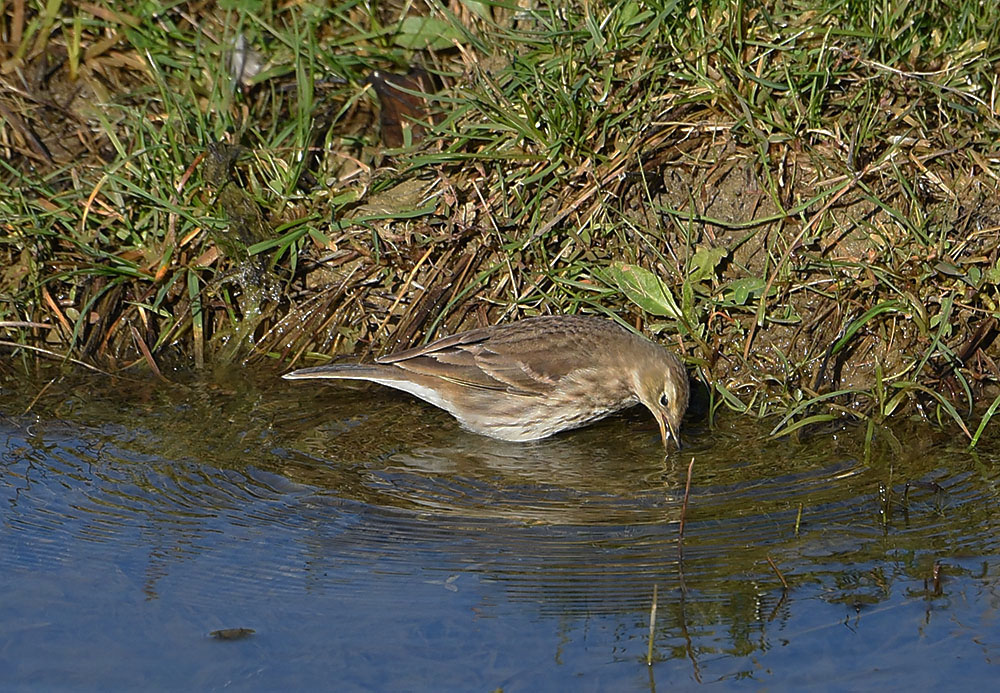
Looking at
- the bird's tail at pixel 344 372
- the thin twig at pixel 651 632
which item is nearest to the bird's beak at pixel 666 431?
the bird's tail at pixel 344 372

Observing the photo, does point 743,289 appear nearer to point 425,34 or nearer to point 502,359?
point 502,359

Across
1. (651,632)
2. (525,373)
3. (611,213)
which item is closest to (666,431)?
(525,373)

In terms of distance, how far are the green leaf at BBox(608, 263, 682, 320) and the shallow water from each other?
62 cm

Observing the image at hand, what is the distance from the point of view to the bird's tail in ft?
20.7

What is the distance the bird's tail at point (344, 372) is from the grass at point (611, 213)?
0.52 metres

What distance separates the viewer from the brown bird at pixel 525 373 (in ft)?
20.5

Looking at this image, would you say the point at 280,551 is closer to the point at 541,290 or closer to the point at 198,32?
the point at 541,290

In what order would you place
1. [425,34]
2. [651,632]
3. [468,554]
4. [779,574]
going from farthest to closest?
[425,34], [468,554], [779,574], [651,632]

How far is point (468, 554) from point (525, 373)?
1772mm

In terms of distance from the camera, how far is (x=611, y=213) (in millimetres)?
6695

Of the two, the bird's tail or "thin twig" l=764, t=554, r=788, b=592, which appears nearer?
"thin twig" l=764, t=554, r=788, b=592

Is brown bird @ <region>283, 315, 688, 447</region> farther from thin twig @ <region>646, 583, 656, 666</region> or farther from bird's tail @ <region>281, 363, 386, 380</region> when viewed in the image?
thin twig @ <region>646, 583, 656, 666</region>

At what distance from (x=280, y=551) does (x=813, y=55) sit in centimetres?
383

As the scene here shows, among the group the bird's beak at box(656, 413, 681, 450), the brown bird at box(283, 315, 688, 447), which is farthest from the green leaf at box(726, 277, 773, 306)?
the bird's beak at box(656, 413, 681, 450)
